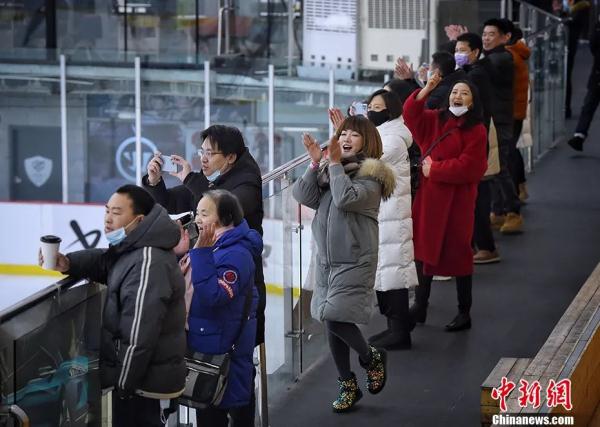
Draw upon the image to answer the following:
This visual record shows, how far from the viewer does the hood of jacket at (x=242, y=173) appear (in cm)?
512

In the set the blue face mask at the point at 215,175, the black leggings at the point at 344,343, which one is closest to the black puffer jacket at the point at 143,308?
the blue face mask at the point at 215,175

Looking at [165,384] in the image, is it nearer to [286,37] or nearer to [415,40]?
[415,40]

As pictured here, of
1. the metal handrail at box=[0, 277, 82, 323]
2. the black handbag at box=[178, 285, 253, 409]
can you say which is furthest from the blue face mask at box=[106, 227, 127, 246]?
the black handbag at box=[178, 285, 253, 409]

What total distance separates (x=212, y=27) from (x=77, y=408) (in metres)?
14.0

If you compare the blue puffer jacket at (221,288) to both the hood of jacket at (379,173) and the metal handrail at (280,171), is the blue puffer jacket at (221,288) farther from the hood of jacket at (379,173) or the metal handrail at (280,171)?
the metal handrail at (280,171)

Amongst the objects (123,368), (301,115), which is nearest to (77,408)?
(123,368)

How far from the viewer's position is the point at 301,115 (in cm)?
1608

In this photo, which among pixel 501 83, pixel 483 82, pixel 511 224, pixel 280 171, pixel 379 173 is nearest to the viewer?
pixel 379 173

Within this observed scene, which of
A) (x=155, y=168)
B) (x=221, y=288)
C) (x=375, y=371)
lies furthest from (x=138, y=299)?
(x=375, y=371)

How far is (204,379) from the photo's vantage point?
4.62 meters

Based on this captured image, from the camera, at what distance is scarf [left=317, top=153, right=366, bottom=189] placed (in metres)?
5.54

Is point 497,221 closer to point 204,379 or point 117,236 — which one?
point 204,379

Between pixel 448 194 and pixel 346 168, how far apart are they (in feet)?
4.22

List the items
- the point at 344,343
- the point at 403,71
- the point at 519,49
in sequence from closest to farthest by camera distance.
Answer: the point at 344,343 → the point at 403,71 → the point at 519,49
